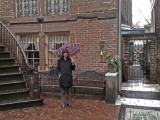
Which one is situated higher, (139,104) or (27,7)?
(27,7)

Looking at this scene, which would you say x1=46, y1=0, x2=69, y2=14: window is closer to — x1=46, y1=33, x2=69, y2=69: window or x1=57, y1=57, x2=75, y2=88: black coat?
x1=46, y1=33, x2=69, y2=69: window

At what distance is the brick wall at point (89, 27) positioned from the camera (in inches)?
248

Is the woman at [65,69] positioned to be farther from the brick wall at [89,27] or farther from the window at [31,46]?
the window at [31,46]

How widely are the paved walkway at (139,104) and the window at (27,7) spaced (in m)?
5.06

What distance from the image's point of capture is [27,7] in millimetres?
7340

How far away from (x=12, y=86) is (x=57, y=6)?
12.0ft

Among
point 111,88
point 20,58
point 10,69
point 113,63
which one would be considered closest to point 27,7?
point 20,58

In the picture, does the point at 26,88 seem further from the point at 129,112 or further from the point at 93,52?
the point at 129,112

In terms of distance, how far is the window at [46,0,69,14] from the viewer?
22.8 feet

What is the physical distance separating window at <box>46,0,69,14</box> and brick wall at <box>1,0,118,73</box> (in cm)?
31

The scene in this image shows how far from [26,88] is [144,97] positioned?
4.27 metres

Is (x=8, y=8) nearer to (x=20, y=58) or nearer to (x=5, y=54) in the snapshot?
(x=5, y=54)

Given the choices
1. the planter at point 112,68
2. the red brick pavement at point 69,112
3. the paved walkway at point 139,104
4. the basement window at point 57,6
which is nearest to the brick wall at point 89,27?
the basement window at point 57,6

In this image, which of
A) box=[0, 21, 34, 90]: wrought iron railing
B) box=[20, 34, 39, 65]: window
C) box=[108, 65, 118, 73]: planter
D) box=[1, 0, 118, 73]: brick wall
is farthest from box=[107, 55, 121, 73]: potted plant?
box=[20, 34, 39, 65]: window
